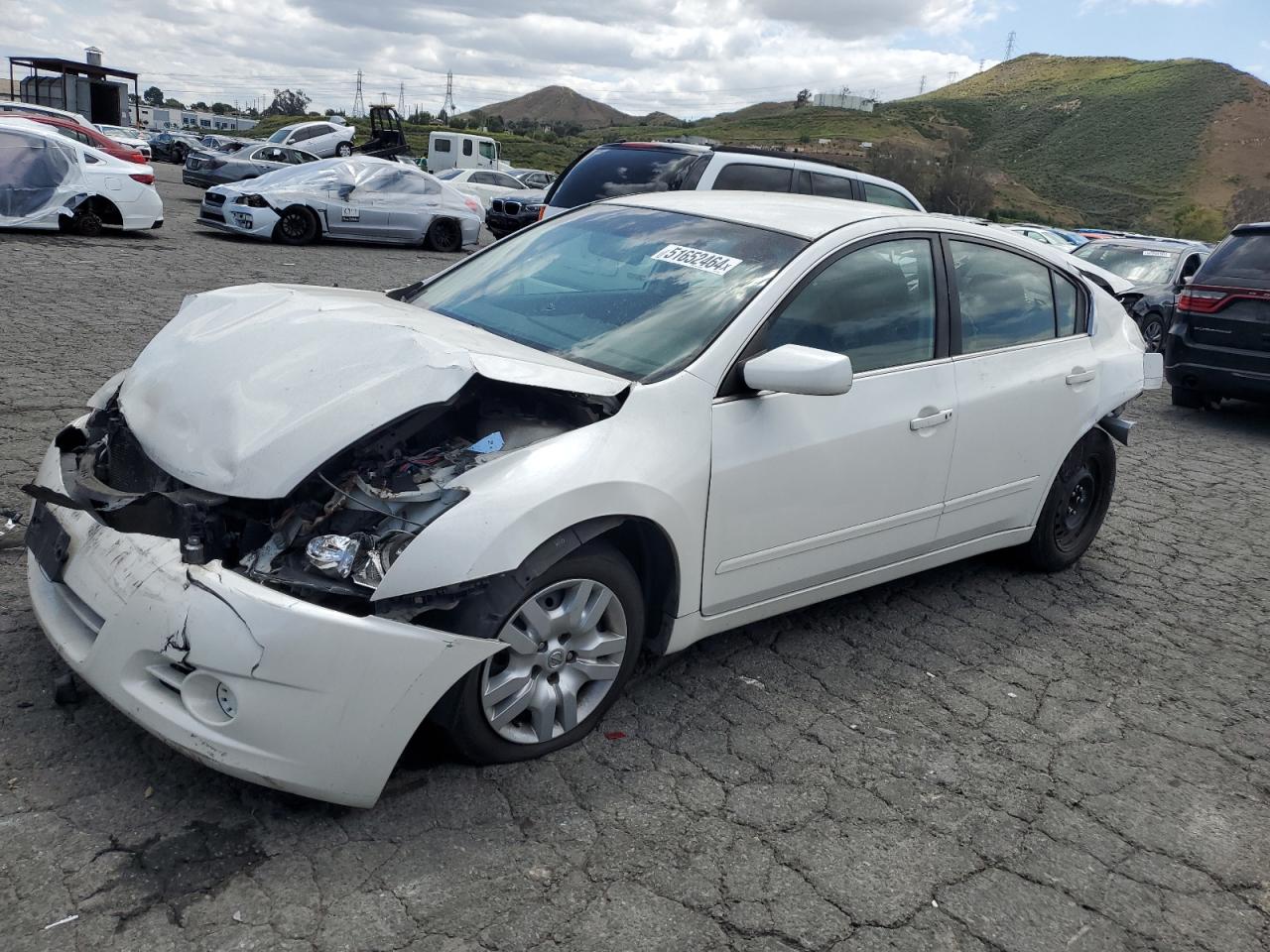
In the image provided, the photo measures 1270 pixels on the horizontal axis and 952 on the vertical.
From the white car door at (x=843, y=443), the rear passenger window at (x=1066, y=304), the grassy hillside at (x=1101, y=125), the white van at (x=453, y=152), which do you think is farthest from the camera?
the grassy hillside at (x=1101, y=125)

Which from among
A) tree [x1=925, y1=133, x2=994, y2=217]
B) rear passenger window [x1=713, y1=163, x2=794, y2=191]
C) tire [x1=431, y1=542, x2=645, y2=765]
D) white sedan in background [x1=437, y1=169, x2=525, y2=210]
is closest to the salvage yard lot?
tire [x1=431, y1=542, x2=645, y2=765]

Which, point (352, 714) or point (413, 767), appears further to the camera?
point (413, 767)

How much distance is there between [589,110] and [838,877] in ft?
648

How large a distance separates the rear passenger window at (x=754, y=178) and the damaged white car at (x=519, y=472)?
4305 mm

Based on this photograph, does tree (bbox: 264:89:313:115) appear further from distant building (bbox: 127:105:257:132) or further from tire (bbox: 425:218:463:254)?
tire (bbox: 425:218:463:254)

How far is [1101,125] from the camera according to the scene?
282ft

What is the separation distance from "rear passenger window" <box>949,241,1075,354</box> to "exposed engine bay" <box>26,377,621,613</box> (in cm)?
191

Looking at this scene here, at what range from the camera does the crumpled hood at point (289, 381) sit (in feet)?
9.50

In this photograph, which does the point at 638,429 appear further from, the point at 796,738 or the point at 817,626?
the point at 817,626

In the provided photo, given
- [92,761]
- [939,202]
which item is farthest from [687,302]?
[939,202]

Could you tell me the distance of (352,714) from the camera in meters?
2.67

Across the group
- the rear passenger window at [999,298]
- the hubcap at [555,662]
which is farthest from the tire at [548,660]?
the rear passenger window at [999,298]

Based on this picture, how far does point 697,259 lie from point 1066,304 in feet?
6.76

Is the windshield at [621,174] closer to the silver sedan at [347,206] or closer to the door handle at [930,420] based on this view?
the door handle at [930,420]
